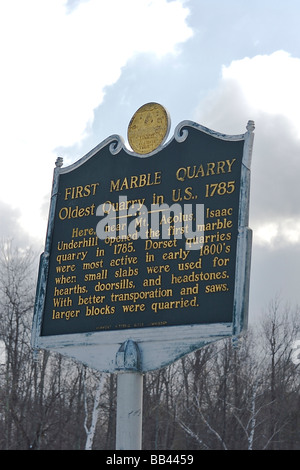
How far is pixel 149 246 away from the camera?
12.0 metres

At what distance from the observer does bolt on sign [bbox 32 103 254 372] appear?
37.1 ft

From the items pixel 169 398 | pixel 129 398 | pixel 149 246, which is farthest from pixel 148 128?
pixel 169 398

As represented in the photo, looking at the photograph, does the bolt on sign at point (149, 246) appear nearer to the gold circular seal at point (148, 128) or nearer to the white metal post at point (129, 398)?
the gold circular seal at point (148, 128)

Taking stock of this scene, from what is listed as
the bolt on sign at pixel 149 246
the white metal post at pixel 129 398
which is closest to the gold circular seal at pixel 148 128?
the bolt on sign at pixel 149 246

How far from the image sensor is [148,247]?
39.3ft

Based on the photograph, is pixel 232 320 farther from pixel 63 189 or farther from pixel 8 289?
pixel 8 289

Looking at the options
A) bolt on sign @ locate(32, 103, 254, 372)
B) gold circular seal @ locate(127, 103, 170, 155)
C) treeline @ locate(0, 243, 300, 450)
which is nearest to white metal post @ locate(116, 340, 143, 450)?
bolt on sign @ locate(32, 103, 254, 372)

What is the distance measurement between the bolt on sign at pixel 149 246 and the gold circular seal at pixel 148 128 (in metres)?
0.02

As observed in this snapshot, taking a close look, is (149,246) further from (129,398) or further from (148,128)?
(129,398)

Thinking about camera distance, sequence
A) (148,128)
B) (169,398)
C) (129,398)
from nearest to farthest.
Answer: (129,398) < (148,128) < (169,398)

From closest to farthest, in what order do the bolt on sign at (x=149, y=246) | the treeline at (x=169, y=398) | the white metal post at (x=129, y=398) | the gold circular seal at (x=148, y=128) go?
the bolt on sign at (x=149, y=246)
the white metal post at (x=129, y=398)
the gold circular seal at (x=148, y=128)
the treeline at (x=169, y=398)

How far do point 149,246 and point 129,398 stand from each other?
229cm

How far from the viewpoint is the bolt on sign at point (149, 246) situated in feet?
37.1

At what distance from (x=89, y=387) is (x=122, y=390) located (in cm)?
2466
